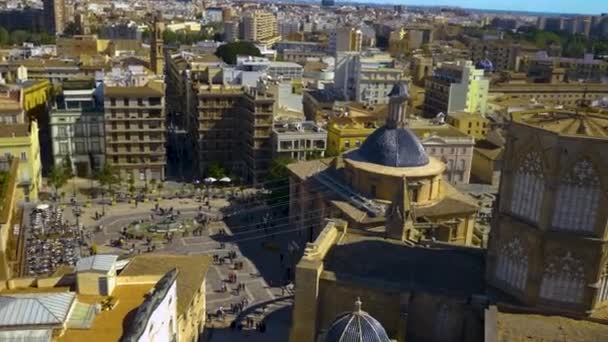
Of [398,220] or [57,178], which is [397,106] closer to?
[398,220]

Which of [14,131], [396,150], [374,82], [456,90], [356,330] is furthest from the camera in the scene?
[374,82]

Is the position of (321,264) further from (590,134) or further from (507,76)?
(507,76)

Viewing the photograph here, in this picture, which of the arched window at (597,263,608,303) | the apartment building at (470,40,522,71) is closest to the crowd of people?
the arched window at (597,263,608,303)

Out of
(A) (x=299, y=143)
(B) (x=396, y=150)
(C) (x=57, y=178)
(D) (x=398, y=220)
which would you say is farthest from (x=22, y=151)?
(D) (x=398, y=220)

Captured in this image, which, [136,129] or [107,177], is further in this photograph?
[136,129]

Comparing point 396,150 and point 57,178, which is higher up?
point 396,150
